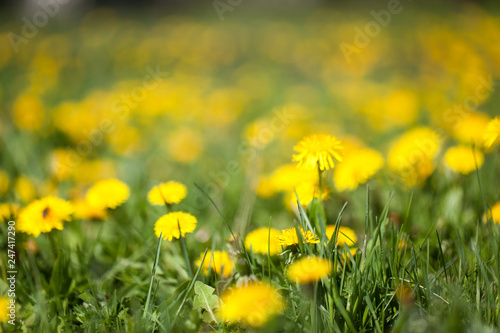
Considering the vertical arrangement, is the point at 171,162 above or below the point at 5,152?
below

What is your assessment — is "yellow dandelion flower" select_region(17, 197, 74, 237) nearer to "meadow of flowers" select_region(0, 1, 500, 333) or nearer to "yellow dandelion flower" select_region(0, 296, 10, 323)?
"meadow of flowers" select_region(0, 1, 500, 333)

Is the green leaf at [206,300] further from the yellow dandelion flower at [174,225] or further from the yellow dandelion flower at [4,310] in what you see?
the yellow dandelion flower at [4,310]

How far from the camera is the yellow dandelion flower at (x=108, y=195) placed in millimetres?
1257

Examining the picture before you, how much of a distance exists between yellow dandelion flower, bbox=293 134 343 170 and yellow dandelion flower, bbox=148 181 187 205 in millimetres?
359

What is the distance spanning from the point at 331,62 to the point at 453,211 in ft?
9.93

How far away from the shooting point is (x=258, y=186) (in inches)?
66.9

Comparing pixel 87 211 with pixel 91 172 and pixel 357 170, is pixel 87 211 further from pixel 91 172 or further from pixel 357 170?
pixel 357 170

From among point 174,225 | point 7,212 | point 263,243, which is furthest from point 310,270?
point 7,212

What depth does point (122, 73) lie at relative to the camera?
14.9 ft

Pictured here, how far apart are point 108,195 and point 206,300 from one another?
509 millimetres

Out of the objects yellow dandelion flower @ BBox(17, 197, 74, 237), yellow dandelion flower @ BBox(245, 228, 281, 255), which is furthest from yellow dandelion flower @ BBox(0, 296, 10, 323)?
yellow dandelion flower @ BBox(245, 228, 281, 255)

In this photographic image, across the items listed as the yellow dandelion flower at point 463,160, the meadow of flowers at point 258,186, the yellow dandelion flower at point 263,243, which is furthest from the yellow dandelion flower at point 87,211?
the yellow dandelion flower at point 463,160

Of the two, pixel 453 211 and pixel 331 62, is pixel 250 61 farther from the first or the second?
pixel 453 211

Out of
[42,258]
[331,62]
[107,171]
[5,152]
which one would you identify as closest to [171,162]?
[107,171]
